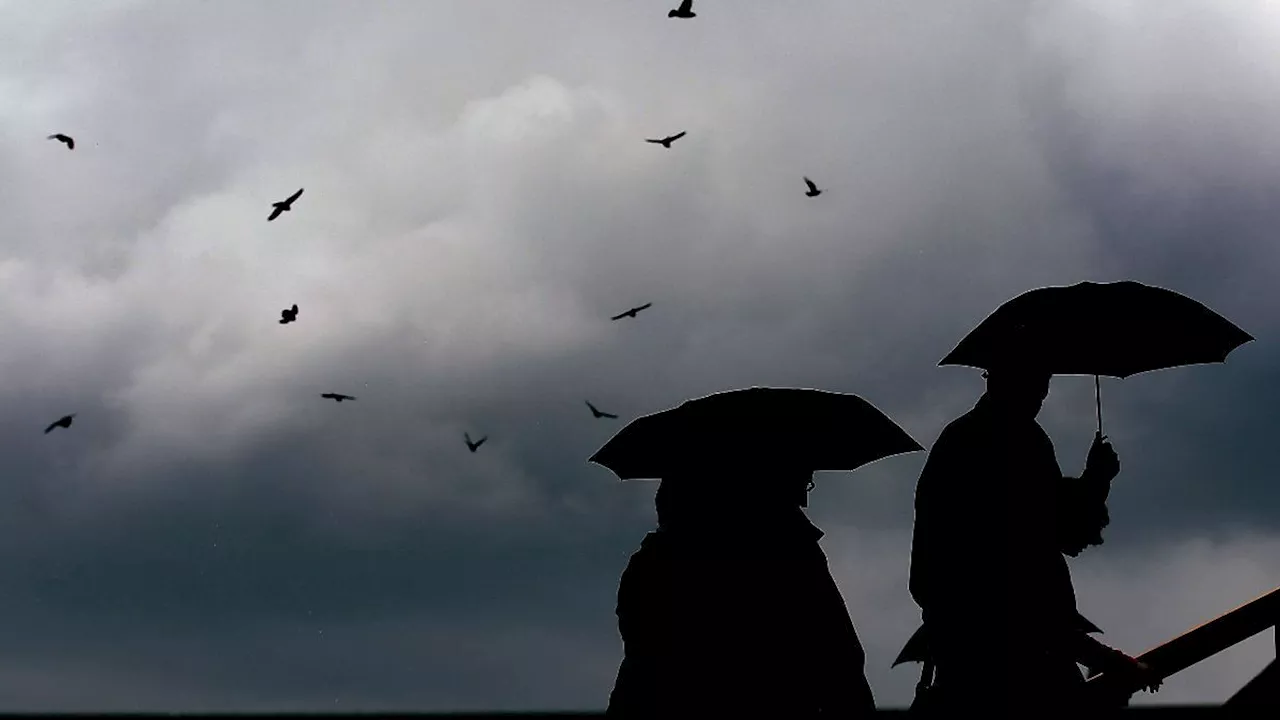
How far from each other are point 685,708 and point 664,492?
44.7 inches

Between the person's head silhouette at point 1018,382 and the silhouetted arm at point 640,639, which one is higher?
the person's head silhouette at point 1018,382

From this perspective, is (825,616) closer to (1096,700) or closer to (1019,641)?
(1019,641)

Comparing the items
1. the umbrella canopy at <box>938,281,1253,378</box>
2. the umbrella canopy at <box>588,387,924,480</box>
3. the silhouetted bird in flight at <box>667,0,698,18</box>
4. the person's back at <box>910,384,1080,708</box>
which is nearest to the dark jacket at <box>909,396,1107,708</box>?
the person's back at <box>910,384,1080,708</box>

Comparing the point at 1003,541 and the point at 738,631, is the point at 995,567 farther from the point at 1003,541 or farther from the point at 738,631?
the point at 738,631

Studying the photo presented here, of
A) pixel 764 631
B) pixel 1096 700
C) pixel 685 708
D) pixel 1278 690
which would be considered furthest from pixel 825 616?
pixel 1278 690

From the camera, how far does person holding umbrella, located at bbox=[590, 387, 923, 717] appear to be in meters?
7.48

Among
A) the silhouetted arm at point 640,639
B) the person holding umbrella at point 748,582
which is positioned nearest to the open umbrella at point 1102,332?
the person holding umbrella at point 748,582

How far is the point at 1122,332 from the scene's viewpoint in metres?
6.78

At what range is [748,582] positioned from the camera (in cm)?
763

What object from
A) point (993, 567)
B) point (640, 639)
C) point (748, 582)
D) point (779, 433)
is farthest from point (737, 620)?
point (993, 567)

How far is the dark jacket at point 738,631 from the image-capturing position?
7.45 m

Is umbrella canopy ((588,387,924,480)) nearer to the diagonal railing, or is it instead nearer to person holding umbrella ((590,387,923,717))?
person holding umbrella ((590,387,923,717))

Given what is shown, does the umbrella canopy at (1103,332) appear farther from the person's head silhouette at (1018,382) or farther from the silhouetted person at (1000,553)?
the silhouetted person at (1000,553)

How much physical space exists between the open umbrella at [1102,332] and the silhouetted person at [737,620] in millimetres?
1597
